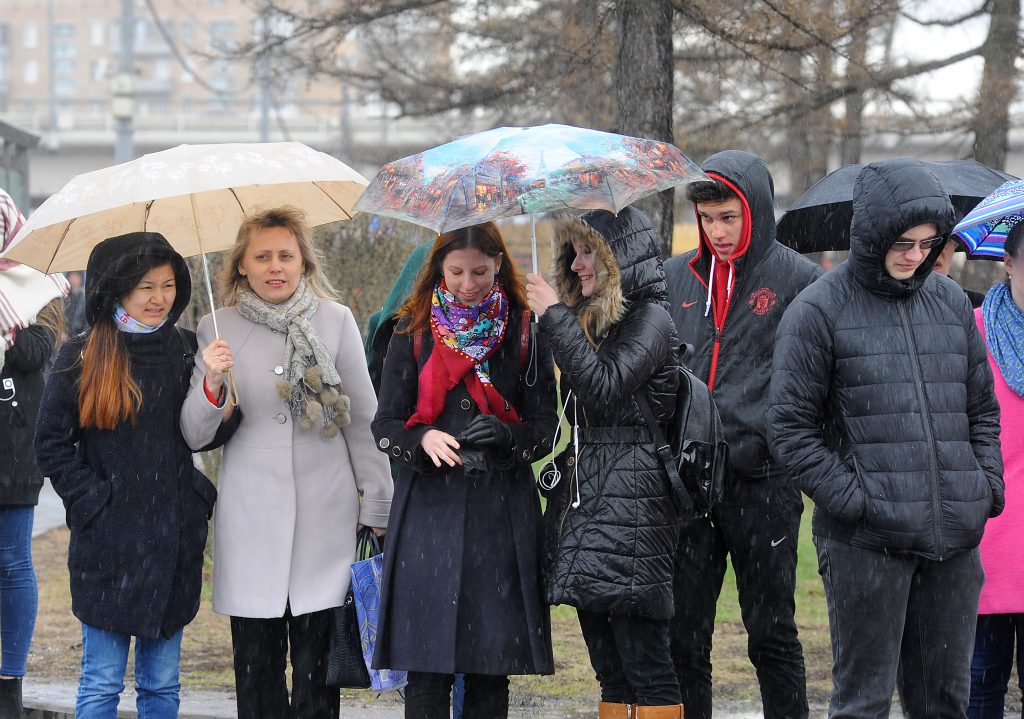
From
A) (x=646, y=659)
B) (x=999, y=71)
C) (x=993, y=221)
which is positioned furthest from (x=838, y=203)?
(x=999, y=71)

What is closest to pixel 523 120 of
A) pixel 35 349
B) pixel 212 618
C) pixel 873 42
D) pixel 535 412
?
pixel 873 42

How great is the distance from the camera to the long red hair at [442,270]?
420cm

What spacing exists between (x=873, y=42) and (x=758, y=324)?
724 cm

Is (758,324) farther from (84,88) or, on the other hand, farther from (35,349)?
(84,88)

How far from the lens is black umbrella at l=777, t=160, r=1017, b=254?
5.26 metres

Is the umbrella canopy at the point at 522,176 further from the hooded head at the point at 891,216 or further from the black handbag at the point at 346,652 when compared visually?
the black handbag at the point at 346,652

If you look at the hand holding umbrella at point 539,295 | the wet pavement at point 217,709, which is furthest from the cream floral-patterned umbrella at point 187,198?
the wet pavement at point 217,709

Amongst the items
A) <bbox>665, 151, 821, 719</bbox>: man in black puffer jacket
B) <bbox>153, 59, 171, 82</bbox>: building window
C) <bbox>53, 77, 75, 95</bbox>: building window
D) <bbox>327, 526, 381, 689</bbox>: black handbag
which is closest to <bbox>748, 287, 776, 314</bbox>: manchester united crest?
<bbox>665, 151, 821, 719</bbox>: man in black puffer jacket

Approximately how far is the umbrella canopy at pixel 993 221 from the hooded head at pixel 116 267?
2.82 meters

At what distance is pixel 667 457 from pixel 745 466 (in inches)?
20.3

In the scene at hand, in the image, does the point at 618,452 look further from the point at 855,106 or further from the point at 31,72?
the point at 31,72

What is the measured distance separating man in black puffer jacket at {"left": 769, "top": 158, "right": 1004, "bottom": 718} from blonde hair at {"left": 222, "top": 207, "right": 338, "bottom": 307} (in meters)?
1.78

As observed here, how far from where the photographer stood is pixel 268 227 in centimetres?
457

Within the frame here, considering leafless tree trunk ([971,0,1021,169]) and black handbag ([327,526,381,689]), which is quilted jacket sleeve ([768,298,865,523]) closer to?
black handbag ([327,526,381,689])
